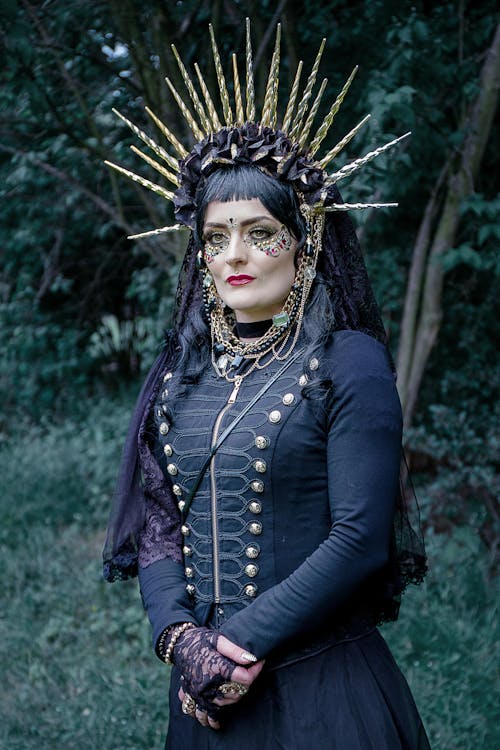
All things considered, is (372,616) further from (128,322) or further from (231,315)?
(128,322)

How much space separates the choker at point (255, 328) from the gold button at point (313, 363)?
205 mm

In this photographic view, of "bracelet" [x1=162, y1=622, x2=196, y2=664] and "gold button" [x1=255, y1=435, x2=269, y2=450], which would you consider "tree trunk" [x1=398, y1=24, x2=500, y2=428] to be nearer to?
"gold button" [x1=255, y1=435, x2=269, y2=450]

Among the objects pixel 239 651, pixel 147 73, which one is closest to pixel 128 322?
pixel 147 73

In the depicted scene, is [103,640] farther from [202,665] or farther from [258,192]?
[258,192]

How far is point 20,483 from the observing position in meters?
5.81

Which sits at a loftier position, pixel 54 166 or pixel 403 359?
pixel 54 166

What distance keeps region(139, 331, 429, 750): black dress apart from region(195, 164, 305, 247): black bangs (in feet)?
0.98

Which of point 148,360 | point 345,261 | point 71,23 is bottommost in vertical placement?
point 148,360

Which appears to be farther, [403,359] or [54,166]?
[54,166]

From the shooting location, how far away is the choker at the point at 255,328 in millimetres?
1843

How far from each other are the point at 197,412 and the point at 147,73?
9.31ft

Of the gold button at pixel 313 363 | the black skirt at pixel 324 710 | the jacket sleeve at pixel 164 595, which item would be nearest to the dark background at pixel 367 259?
the black skirt at pixel 324 710

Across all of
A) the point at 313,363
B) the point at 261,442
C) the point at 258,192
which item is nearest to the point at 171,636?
the point at 261,442

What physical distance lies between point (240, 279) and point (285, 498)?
0.51 meters
